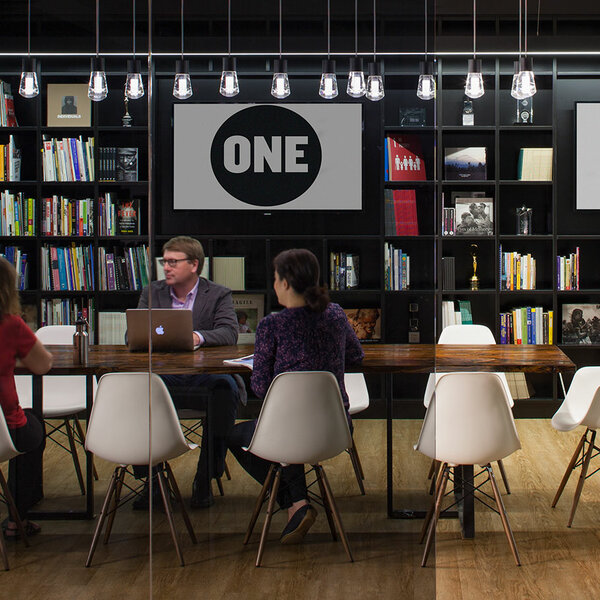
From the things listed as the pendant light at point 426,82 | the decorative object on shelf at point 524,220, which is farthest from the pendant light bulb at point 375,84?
the decorative object on shelf at point 524,220

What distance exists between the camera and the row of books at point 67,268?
225cm

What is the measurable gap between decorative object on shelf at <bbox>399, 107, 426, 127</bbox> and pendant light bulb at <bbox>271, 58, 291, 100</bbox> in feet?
1.06

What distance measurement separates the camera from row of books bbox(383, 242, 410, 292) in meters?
2.30

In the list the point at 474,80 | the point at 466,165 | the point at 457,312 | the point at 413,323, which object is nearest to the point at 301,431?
the point at 413,323

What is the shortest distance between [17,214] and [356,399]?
1.09 metres

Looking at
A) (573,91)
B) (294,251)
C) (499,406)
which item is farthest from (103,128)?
(573,91)

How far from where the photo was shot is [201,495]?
2330mm

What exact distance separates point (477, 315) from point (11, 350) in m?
4.94

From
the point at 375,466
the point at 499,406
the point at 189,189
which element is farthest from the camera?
the point at 499,406

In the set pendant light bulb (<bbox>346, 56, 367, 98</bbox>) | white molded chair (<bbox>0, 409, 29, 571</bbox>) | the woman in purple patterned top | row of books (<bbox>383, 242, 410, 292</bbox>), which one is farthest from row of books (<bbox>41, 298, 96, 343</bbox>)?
pendant light bulb (<bbox>346, 56, 367, 98</bbox>)

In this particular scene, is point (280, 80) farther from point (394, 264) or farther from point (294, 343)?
point (294, 343)

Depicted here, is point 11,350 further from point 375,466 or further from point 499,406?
point 499,406

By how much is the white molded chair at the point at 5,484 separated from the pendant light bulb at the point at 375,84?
1.34 metres

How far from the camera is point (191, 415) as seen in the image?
2285 mm
